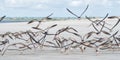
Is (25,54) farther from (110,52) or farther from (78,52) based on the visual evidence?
(110,52)

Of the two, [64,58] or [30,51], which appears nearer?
[64,58]

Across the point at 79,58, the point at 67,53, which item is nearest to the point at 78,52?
the point at 67,53

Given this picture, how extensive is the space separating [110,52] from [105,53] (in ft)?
0.34

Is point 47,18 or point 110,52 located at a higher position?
point 47,18

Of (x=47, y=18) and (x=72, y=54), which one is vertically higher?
(x=47, y=18)

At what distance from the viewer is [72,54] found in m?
4.86

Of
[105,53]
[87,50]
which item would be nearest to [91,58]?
[105,53]

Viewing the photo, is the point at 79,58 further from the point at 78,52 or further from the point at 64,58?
the point at 78,52

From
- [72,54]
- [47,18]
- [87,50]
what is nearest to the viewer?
[47,18]

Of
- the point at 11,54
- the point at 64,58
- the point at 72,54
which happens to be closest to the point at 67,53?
the point at 72,54

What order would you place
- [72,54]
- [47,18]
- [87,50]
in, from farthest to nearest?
[87,50] < [72,54] < [47,18]

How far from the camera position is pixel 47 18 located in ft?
14.3

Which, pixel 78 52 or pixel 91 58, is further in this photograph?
pixel 78 52

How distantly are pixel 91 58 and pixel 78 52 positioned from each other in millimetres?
545
